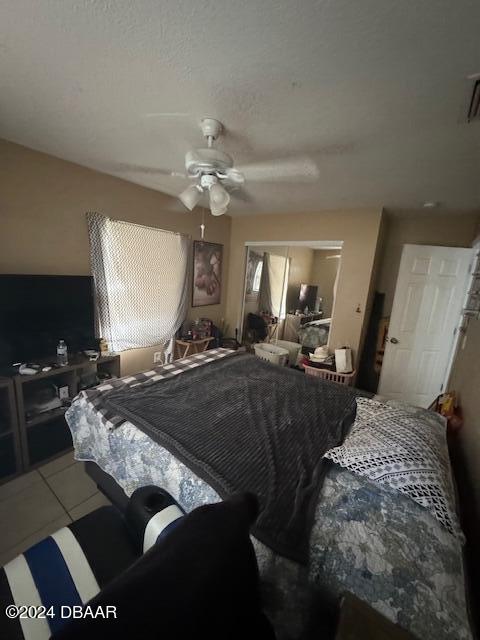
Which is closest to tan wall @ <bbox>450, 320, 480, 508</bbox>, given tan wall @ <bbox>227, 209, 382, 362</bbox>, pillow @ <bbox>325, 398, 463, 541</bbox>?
pillow @ <bbox>325, 398, 463, 541</bbox>

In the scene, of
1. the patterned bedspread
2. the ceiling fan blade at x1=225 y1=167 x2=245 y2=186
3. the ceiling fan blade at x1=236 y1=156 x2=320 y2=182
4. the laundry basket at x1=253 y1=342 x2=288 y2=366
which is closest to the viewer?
the patterned bedspread

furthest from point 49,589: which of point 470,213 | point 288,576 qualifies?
point 470,213

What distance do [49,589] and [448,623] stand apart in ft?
3.91

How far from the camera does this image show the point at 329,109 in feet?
4.00

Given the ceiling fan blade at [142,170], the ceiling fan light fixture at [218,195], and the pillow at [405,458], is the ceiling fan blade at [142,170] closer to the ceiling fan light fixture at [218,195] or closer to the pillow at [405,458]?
the ceiling fan light fixture at [218,195]

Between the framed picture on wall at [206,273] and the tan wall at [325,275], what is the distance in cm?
139

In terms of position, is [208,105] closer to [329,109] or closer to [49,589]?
[329,109]

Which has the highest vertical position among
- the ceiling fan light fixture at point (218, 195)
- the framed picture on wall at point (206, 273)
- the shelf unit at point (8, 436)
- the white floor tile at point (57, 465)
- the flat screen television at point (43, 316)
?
the ceiling fan light fixture at point (218, 195)

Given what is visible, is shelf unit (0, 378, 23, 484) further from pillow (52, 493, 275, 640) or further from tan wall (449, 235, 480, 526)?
tan wall (449, 235, 480, 526)

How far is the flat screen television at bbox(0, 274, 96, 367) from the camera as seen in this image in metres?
1.84

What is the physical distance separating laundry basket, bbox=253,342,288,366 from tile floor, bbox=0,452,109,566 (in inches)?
88.5

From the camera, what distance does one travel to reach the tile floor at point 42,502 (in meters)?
1.42

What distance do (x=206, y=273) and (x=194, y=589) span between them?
3353 millimetres

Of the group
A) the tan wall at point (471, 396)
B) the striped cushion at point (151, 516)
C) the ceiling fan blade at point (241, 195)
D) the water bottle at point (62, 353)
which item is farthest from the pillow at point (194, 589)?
the ceiling fan blade at point (241, 195)
